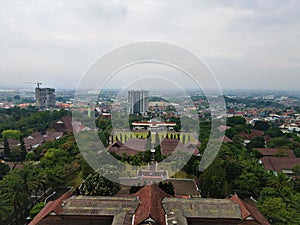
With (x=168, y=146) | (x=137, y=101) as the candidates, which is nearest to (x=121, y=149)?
(x=168, y=146)

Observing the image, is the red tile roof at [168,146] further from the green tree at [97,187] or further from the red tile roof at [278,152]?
the green tree at [97,187]

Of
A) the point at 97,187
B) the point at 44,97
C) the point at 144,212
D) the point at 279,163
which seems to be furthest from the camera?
the point at 44,97

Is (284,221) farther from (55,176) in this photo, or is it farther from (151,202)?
(55,176)

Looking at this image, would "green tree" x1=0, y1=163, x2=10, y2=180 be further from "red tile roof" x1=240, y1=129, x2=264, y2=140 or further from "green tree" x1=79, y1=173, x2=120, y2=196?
"red tile roof" x1=240, y1=129, x2=264, y2=140

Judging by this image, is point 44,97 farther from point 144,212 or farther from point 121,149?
point 144,212

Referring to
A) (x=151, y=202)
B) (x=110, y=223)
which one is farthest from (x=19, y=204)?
(x=151, y=202)
